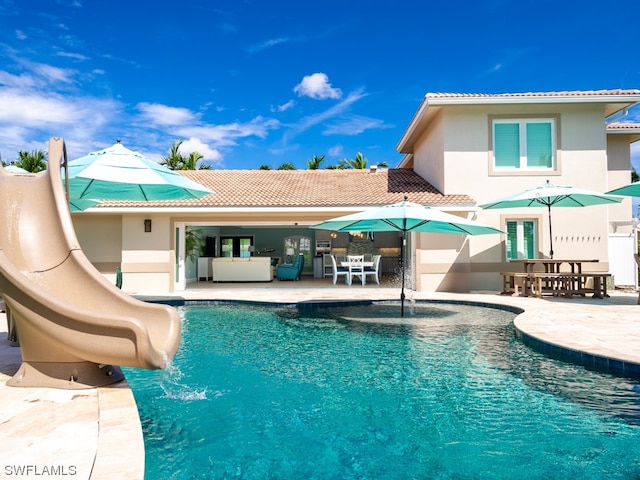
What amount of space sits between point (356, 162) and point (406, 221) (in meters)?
29.7

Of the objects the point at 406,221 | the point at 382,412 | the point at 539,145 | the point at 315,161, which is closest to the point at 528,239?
the point at 539,145

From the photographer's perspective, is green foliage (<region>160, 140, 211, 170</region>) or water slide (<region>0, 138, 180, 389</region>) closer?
water slide (<region>0, 138, 180, 389</region>)

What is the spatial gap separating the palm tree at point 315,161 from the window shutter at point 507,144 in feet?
84.4

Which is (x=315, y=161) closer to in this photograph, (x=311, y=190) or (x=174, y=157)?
(x=174, y=157)

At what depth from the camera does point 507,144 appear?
15.0 meters

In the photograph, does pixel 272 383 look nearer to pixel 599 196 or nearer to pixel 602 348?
pixel 602 348

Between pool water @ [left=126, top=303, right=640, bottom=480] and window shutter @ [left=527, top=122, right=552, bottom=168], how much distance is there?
9.48 metres

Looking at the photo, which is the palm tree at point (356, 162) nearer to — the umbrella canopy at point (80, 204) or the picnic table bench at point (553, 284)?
the picnic table bench at point (553, 284)

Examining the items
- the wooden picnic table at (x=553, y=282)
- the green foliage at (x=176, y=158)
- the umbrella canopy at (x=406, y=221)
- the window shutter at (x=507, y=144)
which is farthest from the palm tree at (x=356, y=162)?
the umbrella canopy at (x=406, y=221)

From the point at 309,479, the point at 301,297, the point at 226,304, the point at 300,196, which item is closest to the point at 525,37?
the point at 300,196

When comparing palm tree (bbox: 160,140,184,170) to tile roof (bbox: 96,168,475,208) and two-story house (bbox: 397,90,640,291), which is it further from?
two-story house (bbox: 397,90,640,291)

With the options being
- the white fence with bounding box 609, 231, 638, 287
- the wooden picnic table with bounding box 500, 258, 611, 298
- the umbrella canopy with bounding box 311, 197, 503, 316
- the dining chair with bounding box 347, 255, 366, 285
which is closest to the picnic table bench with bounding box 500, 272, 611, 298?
the wooden picnic table with bounding box 500, 258, 611, 298

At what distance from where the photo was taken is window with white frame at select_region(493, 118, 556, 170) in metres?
14.9
